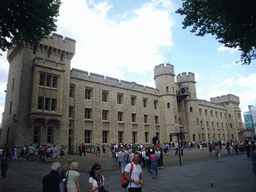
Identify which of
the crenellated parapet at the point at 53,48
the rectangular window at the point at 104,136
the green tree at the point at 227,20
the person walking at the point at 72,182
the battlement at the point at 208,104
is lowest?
the person walking at the point at 72,182

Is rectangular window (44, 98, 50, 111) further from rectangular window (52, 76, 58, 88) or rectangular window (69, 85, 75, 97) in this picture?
rectangular window (69, 85, 75, 97)

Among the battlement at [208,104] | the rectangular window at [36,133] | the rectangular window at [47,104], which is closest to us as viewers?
the rectangular window at [36,133]

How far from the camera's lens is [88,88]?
28125 millimetres

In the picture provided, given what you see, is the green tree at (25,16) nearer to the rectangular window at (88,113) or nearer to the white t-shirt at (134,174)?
the white t-shirt at (134,174)

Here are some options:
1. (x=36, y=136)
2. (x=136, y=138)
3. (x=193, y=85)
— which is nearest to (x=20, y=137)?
(x=36, y=136)

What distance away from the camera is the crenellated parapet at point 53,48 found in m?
22.5

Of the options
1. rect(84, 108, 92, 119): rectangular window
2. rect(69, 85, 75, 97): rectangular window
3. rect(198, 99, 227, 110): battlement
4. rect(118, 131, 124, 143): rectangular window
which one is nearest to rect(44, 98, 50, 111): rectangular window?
rect(69, 85, 75, 97): rectangular window

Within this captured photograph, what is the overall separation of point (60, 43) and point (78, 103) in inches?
329

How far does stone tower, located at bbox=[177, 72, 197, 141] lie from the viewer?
41656 millimetres

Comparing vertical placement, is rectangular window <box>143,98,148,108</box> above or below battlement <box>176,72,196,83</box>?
below

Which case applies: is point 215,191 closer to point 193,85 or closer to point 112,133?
point 112,133

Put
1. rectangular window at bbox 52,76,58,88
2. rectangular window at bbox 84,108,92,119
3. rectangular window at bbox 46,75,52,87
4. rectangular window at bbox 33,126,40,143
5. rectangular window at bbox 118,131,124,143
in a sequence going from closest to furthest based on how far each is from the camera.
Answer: rectangular window at bbox 33,126,40,143 → rectangular window at bbox 46,75,52,87 → rectangular window at bbox 52,76,58,88 → rectangular window at bbox 84,108,92,119 → rectangular window at bbox 118,131,124,143

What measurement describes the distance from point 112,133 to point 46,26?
789 inches

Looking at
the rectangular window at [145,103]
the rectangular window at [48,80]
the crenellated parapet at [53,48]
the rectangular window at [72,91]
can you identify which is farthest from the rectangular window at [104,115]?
the rectangular window at [48,80]
